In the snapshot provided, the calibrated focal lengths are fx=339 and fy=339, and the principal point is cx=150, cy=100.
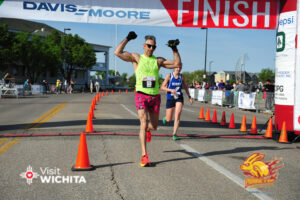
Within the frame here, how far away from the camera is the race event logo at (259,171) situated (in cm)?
484

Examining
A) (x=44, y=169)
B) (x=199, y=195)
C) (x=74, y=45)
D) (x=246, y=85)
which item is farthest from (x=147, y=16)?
(x=74, y=45)

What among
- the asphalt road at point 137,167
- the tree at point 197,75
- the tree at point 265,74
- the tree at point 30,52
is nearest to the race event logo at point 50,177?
the asphalt road at point 137,167

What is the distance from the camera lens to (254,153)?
7176 mm

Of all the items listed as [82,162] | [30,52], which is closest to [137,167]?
[82,162]

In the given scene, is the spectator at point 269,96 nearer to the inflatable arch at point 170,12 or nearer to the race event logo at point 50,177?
the inflatable arch at point 170,12

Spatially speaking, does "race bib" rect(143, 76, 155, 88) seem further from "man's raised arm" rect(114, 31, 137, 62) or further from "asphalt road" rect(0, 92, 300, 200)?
"asphalt road" rect(0, 92, 300, 200)

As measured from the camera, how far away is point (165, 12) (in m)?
10.2

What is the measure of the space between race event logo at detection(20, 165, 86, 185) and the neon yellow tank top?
1.84m

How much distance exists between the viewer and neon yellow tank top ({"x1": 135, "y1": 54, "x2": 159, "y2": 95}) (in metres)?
5.82

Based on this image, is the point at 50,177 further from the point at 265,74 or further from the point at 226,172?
the point at 265,74

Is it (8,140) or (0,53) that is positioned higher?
(0,53)

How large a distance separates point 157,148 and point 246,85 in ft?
54.0

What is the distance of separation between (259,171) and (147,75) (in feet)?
7.90

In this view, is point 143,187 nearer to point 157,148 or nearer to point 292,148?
point 157,148
